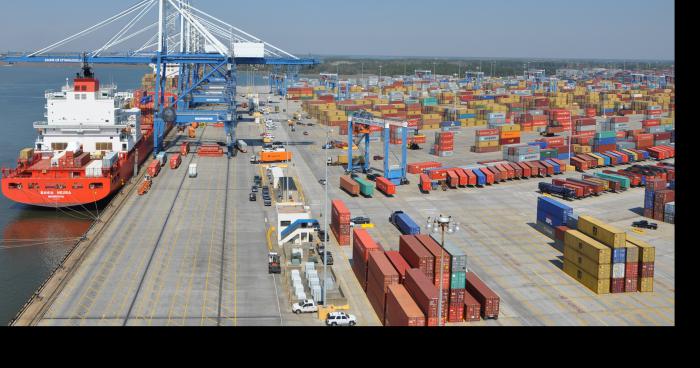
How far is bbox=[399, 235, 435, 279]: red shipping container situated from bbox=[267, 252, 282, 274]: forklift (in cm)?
356

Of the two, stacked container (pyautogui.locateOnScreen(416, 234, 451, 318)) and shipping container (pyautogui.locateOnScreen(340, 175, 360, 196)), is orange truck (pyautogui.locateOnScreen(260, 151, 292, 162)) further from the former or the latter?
stacked container (pyautogui.locateOnScreen(416, 234, 451, 318))

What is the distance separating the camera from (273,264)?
1900cm

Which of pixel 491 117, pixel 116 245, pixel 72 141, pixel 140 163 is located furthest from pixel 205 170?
pixel 491 117

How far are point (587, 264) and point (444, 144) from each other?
2642 centimetres

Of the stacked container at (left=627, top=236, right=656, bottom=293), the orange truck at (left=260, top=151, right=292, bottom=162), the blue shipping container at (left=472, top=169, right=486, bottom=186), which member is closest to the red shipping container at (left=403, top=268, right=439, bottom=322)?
the stacked container at (left=627, top=236, right=656, bottom=293)

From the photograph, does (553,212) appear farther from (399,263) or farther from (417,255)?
(417,255)

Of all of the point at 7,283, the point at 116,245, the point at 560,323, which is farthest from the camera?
the point at 116,245

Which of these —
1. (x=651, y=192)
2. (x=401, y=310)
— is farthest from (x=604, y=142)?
(x=401, y=310)

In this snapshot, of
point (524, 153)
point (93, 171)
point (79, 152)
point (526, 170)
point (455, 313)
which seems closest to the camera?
point (455, 313)

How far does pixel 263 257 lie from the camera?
66.6 ft

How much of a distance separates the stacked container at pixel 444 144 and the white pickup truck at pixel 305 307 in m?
29.5

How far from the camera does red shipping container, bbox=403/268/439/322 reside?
45.8 ft
